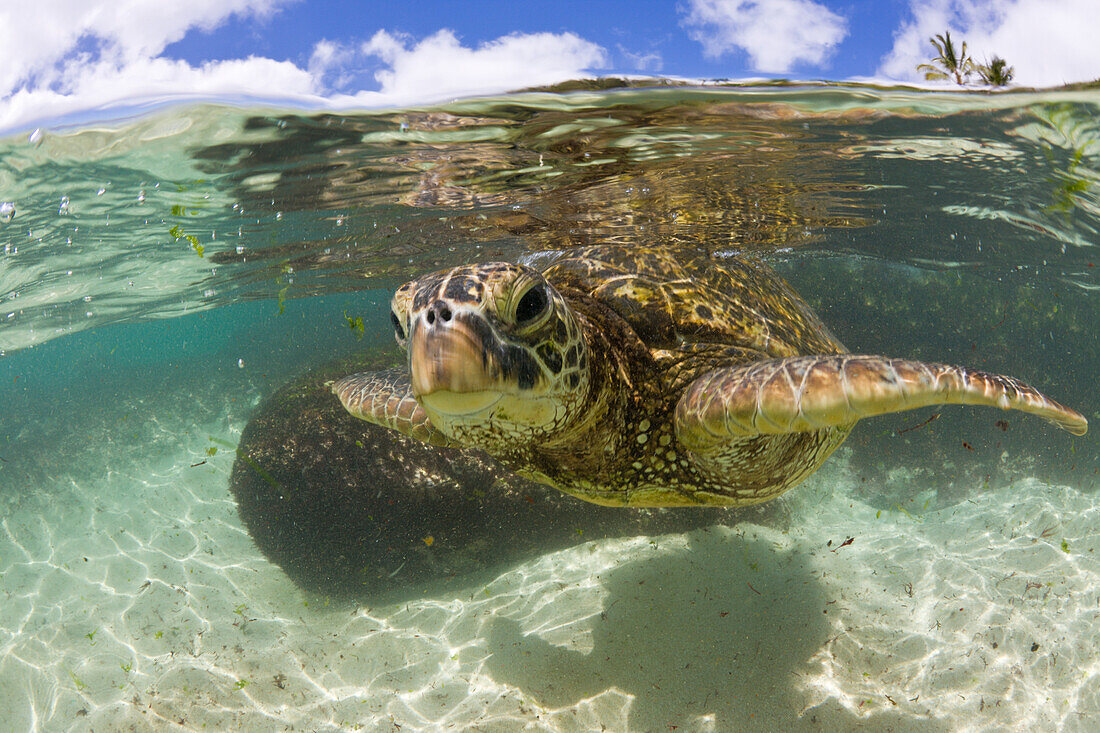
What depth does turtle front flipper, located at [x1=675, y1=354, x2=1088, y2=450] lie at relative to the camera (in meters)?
2.64

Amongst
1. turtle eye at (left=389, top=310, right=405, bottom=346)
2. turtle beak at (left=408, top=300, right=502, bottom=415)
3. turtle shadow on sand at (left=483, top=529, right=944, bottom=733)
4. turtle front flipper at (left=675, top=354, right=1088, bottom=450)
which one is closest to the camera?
turtle beak at (left=408, top=300, right=502, bottom=415)

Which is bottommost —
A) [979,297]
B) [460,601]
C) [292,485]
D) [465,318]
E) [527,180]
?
[460,601]

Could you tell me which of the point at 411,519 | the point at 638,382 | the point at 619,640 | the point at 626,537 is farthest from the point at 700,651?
the point at 411,519

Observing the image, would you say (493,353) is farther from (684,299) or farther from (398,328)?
(684,299)

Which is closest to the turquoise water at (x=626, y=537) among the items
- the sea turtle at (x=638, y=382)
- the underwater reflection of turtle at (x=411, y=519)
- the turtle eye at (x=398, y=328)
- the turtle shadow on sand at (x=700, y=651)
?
the turtle shadow on sand at (x=700, y=651)

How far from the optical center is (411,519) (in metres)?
6.54

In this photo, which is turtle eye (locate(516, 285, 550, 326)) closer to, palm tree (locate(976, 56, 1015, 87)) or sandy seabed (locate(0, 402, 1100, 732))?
sandy seabed (locate(0, 402, 1100, 732))

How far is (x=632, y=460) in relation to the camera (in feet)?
11.7

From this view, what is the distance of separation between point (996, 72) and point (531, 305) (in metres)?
5.74

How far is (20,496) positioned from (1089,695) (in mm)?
16699

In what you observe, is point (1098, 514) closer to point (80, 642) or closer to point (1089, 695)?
point (1089, 695)

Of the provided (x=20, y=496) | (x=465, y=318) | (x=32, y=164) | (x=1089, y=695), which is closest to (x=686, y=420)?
(x=465, y=318)

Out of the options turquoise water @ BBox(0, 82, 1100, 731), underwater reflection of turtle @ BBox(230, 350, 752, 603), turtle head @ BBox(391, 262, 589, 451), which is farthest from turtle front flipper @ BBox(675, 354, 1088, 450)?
underwater reflection of turtle @ BBox(230, 350, 752, 603)

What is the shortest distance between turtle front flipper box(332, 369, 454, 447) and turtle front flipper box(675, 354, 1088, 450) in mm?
2152
